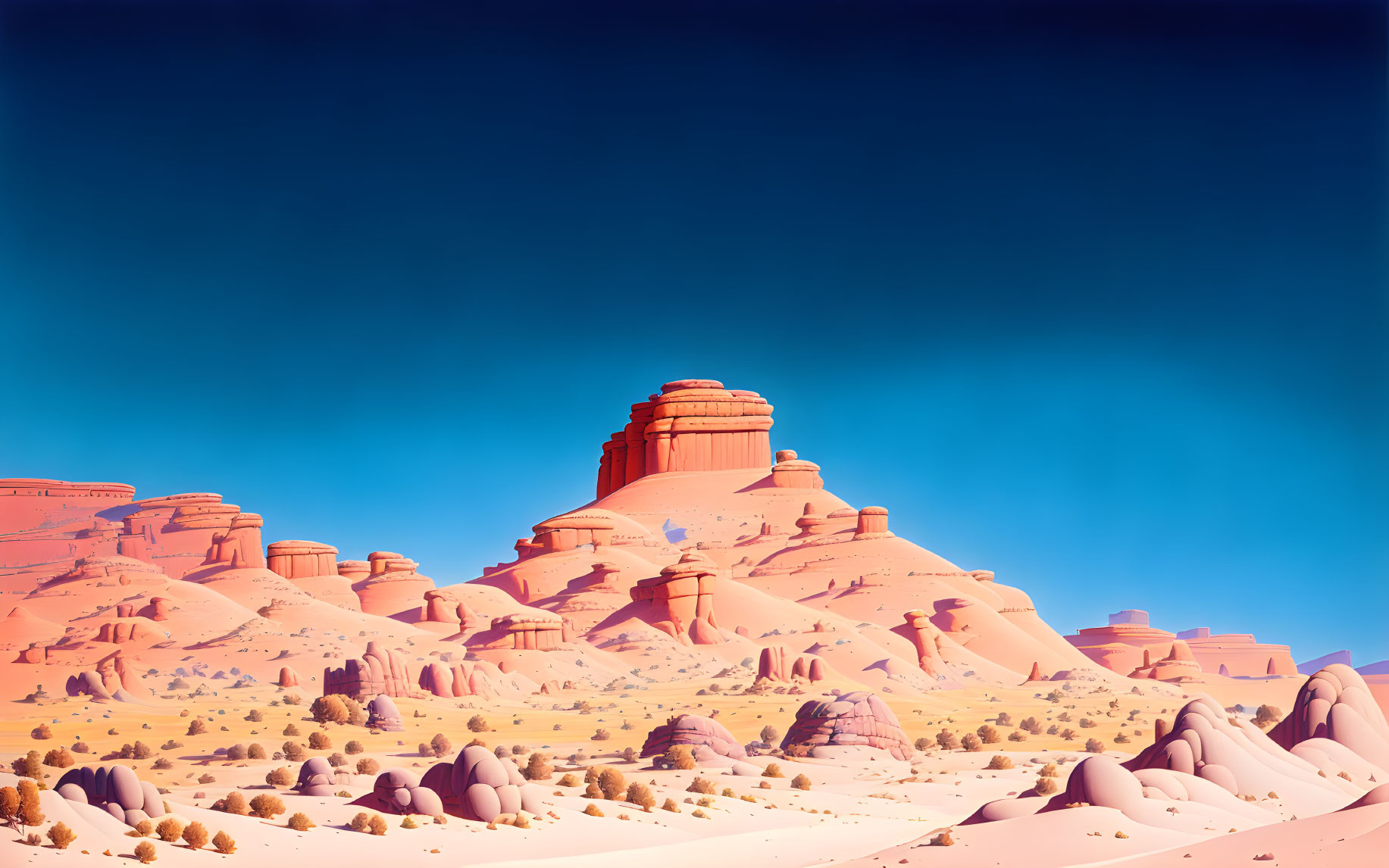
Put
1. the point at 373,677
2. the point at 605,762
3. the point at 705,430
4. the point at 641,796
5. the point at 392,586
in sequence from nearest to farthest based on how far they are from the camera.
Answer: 1. the point at 641,796
2. the point at 605,762
3. the point at 373,677
4. the point at 392,586
5. the point at 705,430

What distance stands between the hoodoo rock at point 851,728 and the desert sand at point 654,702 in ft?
0.55

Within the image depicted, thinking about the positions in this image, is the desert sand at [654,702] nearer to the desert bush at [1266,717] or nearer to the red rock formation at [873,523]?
the red rock formation at [873,523]

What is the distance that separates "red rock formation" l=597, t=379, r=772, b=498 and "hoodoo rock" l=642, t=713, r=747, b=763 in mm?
111132

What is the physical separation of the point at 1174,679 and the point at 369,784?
8520 centimetres

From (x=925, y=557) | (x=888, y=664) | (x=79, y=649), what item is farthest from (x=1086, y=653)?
(x=79, y=649)

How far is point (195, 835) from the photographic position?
27.2 m

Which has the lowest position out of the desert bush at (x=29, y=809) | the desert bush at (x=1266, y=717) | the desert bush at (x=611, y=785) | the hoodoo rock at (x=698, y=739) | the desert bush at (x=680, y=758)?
the desert bush at (x=29, y=809)

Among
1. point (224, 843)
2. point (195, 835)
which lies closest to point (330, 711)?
point (224, 843)

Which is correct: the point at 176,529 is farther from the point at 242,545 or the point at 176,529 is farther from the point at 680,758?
the point at 680,758

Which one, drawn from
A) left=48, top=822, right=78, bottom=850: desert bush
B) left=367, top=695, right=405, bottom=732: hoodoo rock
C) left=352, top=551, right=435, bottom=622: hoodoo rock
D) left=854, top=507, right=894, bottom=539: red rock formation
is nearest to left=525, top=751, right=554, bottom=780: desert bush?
left=367, top=695, right=405, bottom=732: hoodoo rock

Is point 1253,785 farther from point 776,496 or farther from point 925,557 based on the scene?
point 776,496

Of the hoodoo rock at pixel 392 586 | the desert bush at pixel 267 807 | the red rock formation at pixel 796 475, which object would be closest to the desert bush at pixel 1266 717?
the desert bush at pixel 267 807

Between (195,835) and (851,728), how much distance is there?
31.4 m

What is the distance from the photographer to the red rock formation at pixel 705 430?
16388 cm
